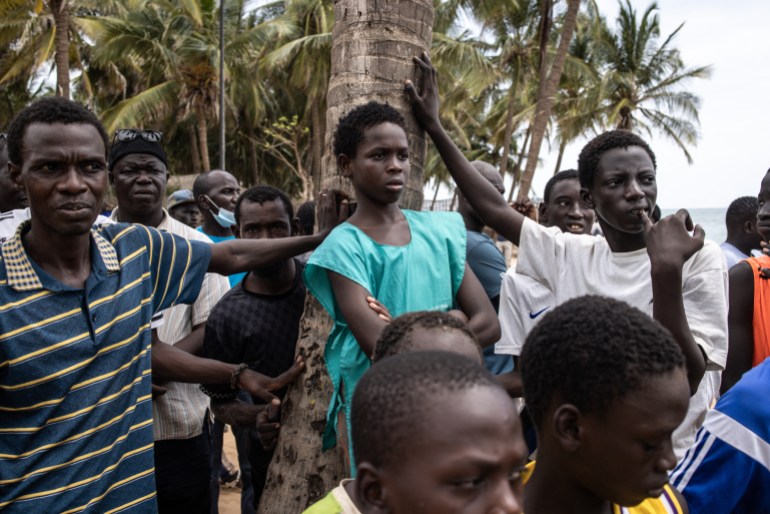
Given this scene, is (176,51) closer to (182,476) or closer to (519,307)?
(182,476)

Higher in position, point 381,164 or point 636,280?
point 381,164

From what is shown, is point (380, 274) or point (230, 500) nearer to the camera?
point (380, 274)

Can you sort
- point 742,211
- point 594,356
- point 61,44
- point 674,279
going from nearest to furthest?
1. point 594,356
2. point 674,279
3. point 742,211
4. point 61,44

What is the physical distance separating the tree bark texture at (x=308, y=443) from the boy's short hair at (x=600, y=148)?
1358 mm

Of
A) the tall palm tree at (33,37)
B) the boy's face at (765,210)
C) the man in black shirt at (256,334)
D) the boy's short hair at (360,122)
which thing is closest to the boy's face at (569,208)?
the boy's face at (765,210)

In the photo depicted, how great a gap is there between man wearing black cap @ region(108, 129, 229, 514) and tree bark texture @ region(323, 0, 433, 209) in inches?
36.9

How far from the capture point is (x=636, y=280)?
2.70 m

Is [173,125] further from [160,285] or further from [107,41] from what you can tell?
[160,285]

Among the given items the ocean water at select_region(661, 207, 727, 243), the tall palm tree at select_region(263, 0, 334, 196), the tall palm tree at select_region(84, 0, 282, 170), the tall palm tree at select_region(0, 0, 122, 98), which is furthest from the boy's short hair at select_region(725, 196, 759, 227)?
the tall palm tree at select_region(0, 0, 122, 98)

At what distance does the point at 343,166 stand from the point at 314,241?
13.8 inches

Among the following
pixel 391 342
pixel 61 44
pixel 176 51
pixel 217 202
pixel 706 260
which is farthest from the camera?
pixel 176 51

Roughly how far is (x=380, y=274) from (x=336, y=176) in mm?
795

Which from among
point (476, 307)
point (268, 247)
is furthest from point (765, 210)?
point (268, 247)

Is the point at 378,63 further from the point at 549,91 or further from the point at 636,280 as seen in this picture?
the point at 549,91
